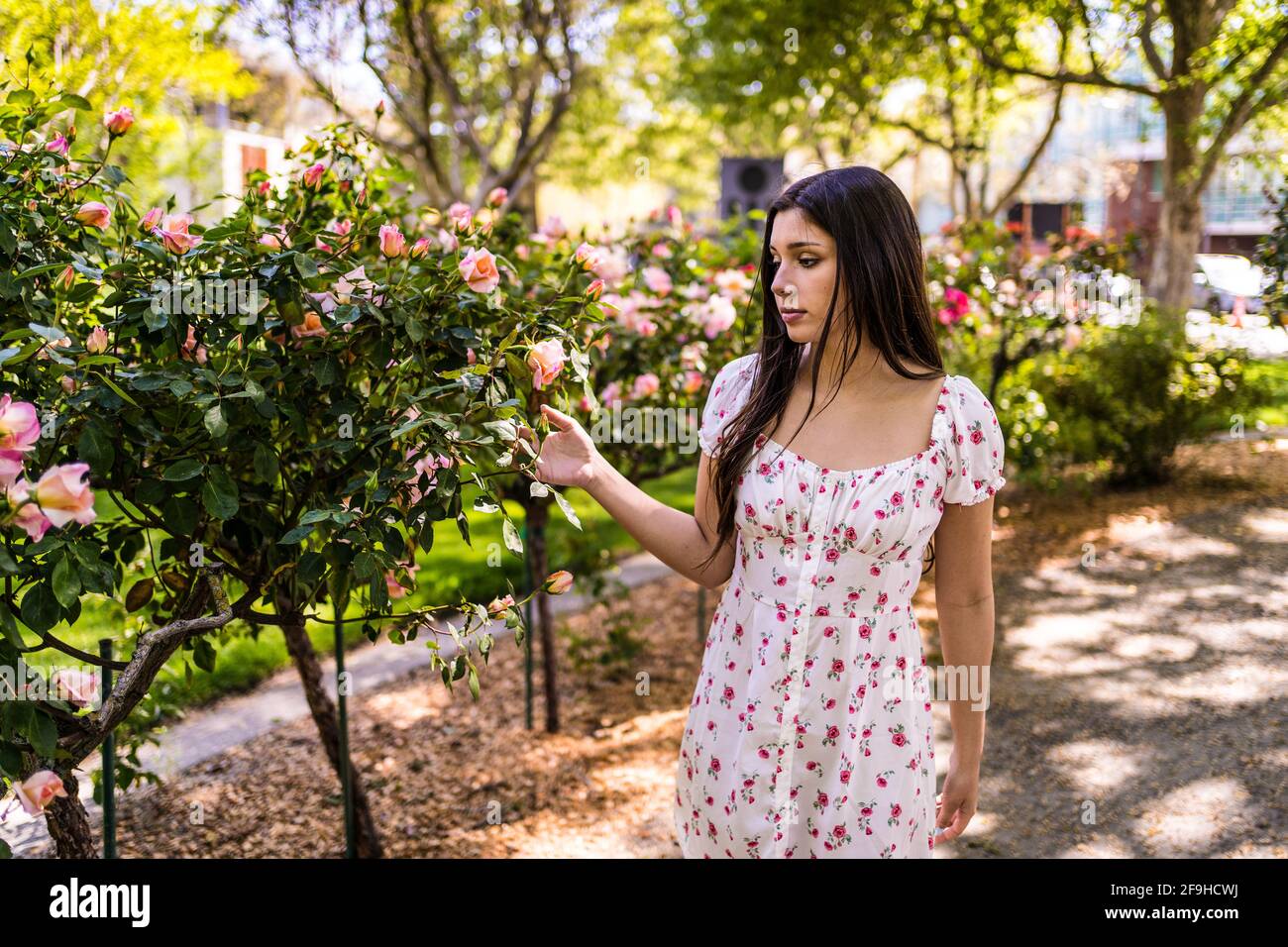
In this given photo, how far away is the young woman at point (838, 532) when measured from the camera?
70.2 inches

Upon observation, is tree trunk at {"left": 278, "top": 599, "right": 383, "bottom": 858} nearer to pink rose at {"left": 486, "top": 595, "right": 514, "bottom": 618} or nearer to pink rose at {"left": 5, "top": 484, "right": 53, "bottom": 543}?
pink rose at {"left": 486, "top": 595, "right": 514, "bottom": 618}

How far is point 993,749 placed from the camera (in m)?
4.12

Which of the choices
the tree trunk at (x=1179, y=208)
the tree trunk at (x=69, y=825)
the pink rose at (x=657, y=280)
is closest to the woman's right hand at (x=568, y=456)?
the tree trunk at (x=69, y=825)

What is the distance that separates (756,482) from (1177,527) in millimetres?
5777

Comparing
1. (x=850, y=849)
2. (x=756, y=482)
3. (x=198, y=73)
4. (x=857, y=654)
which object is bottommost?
(x=850, y=849)

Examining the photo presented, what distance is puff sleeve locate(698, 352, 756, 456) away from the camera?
196 cm

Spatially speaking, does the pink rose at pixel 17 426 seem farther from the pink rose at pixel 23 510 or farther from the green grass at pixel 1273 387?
the green grass at pixel 1273 387

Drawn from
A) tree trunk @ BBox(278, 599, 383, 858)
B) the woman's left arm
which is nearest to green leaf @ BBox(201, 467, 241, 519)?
the woman's left arm

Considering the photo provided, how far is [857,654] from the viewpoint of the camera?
5.98 ft

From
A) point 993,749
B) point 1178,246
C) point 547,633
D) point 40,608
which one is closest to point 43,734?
point 40,608
